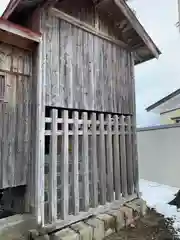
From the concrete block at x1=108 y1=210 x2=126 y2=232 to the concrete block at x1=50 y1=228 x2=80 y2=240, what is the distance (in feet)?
3.31

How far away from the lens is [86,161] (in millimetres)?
4168

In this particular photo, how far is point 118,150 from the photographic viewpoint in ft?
16.0

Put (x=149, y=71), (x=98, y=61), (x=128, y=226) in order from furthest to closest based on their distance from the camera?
(x=149, y=71), (x=98, y=61), (x=128, y=226)

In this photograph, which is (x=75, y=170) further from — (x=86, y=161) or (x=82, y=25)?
(x=82, y=25)

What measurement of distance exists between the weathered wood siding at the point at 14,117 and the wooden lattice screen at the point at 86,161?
39cm

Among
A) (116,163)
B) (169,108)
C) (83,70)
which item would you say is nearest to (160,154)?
(116,163)

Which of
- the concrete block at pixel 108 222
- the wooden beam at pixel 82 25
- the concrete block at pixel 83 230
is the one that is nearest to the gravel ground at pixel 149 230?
the concrete block at pixel 108 222

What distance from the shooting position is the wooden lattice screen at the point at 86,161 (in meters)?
3.70

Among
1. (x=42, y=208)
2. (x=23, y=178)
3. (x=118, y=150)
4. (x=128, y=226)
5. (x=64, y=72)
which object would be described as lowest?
(x=128, y=226)

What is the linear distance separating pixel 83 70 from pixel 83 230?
2.94m

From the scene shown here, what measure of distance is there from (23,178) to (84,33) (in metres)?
3.07

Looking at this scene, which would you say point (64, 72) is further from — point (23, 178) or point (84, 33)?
point (23, 178)

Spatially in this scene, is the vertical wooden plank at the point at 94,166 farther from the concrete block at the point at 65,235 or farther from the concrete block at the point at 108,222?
the concrete block at the point at 65,235

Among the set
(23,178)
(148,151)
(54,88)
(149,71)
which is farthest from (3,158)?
(149,71)
